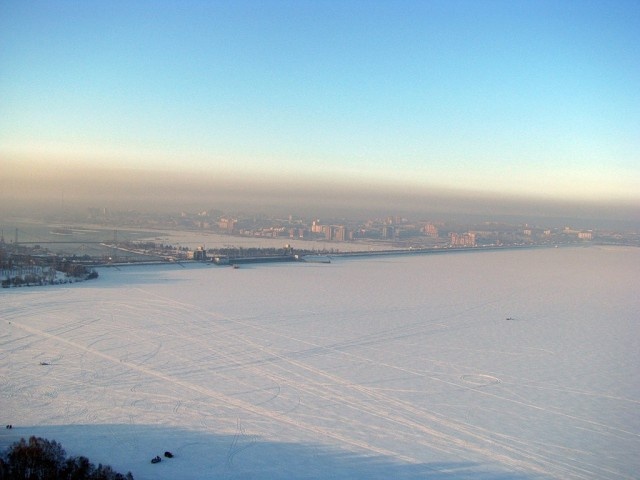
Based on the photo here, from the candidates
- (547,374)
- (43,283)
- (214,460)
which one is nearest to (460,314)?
(547,374)

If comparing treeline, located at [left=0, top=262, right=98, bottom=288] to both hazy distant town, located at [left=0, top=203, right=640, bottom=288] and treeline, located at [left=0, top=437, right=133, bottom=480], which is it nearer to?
hazy distant town, located at [left=0, top=203, right=640, bottom=288]

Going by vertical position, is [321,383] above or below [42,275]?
below

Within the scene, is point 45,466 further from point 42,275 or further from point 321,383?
point 42,275

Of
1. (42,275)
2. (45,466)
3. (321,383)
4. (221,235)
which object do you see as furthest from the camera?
(221,235)

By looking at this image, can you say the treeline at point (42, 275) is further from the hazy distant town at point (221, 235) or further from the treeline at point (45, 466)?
the treeline at point (45, 466)

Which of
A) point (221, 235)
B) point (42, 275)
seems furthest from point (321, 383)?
point (221, 235)

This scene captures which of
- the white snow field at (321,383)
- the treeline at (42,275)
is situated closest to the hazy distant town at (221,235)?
the treeline at (42,275)

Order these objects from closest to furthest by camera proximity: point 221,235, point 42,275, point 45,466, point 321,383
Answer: point 45,466, point 321,383, point 42,275, point 221,235
